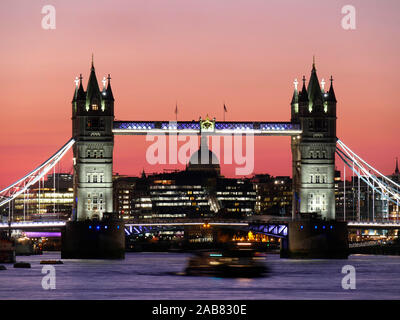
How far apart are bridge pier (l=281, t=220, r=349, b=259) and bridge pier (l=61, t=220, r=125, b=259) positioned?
58.1 ft

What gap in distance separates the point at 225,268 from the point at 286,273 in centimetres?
1217

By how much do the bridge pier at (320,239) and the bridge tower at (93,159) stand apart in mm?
18302

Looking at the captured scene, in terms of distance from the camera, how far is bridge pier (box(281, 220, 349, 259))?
115 meters

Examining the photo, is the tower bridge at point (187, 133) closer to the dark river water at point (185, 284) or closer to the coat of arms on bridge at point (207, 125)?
the coat of arms on bridge at point (207, 125)

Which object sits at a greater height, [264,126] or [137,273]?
[264,126]

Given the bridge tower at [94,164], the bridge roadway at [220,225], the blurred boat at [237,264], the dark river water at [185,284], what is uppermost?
the bridge tower at [94,164]

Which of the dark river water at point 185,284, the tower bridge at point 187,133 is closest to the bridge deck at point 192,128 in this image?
the tower bridge at point 187,133

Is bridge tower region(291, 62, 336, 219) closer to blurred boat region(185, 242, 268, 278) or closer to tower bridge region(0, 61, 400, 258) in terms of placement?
tower bridge region(0, 61, 400, 258)

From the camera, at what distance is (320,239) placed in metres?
115

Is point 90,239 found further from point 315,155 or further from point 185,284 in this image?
point 185,284

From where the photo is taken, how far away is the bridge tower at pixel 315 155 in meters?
117

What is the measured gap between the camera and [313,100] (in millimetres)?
118875
